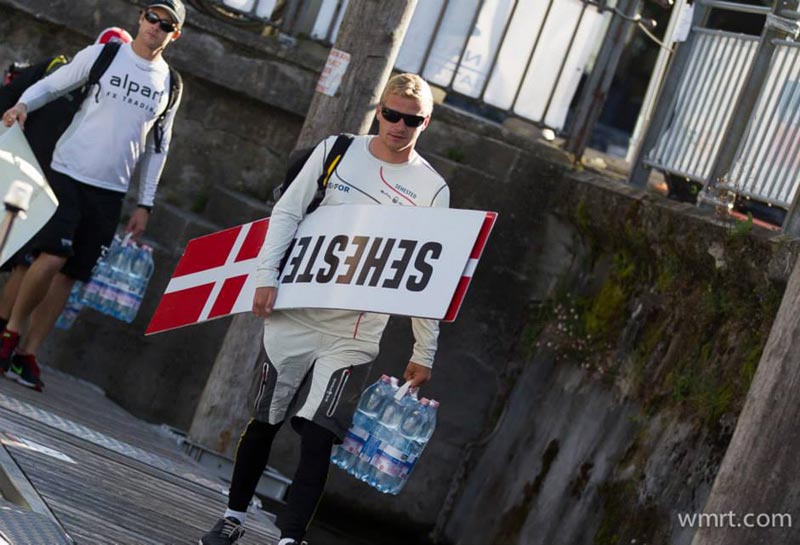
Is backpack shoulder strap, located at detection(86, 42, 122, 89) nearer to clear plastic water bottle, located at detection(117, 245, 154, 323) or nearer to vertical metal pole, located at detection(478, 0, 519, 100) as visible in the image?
clear plastic water bottle, located at detection(117, 245, 154, 323)

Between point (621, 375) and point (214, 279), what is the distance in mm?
2816

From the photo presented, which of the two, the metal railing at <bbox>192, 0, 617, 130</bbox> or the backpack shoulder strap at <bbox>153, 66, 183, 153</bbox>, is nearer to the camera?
the backpack shoulder strap at <bbox>153, 66, 183, 153</bbox>

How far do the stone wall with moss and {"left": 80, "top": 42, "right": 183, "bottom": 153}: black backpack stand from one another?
8.56ft

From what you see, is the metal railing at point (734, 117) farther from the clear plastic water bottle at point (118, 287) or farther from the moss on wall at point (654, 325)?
the clear plastic water bottle at point (118, 287)

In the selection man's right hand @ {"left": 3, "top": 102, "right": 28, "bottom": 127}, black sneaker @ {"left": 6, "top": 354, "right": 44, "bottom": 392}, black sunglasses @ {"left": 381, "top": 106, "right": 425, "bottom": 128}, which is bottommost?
black sneaker @ {"left": 6, "top": 354, "right": 44, "bottom": 392}

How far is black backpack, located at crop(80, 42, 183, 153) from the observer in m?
7.73

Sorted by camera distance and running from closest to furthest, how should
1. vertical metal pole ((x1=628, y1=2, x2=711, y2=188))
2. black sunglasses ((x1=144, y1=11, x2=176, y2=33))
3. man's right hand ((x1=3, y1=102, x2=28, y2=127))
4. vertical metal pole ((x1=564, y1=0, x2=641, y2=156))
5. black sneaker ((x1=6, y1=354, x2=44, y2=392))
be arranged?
man's right hand ((x1=3, y1=102, x2=28, y2=127))
black sunglasses ((x1=144, y1=11, x2=176, y2=33))
black sneaker ((x1=6, y1=354, x2=44, y2=392))
vertical metal pole ((x1=628, y1=2, x2=711, y2=188))
vertical metal pole ((x1=564, y1=0, x2=641, y2=156))

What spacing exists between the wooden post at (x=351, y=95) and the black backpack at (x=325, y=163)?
1.95m

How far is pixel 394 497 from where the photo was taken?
982 centimetres

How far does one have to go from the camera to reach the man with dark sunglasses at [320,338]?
215 inches

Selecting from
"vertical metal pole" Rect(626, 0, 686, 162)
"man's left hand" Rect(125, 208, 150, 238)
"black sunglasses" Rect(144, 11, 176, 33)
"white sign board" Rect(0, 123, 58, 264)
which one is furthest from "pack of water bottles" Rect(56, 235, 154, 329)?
"vertical metal pole" Rect(626, 0, 686, 162)

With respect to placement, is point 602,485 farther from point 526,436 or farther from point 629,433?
point 526,436

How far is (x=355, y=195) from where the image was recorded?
5758mm

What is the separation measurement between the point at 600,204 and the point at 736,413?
2372 millimetres
